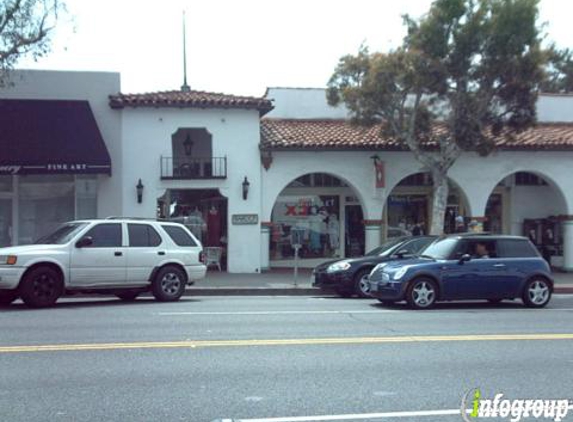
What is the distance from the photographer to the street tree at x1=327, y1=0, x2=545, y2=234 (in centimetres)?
1917

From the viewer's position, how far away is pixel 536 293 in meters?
15.0

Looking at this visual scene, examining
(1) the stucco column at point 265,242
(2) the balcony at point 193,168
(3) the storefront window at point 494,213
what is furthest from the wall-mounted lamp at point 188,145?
→ (3) the storefront window at point 494,213

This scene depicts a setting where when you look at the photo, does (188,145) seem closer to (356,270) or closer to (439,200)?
(439,200)

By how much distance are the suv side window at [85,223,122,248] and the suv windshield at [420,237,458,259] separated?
6221mm

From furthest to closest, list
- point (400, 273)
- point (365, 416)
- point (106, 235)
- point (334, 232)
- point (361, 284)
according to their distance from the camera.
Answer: point (334, 232), point (361, 284), point (106, 235), point (400, 273), point (365, 416)

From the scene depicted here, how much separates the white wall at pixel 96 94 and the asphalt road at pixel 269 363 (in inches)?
333

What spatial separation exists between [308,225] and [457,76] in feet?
24.0

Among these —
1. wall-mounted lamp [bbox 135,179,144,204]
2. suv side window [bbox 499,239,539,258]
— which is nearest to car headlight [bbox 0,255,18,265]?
wall-mounted lamp [bbox 135,179,144,204]

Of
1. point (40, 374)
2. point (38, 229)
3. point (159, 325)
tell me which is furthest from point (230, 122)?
point (40, 374)

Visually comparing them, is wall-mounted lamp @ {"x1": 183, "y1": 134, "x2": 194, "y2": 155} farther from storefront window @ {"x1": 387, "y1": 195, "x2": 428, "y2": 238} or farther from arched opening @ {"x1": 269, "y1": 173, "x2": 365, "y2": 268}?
storefront window @ {"x1": 387, "y1": 195, "x2": 428, "y2": 238}

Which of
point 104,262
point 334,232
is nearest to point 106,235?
point 104,262

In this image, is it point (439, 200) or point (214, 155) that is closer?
Result: point (439, 200)

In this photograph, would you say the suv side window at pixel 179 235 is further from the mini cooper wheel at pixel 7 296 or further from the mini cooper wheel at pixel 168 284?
the mini cooper wheel at pixel 7 296

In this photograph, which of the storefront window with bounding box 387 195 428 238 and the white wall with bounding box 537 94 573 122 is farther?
the white wall with bounding box 537 94 573 122
